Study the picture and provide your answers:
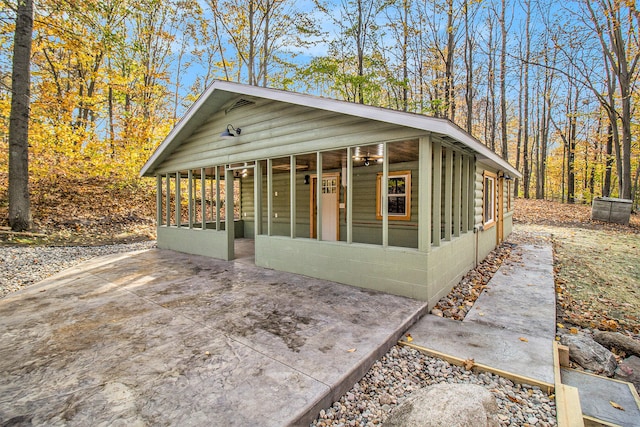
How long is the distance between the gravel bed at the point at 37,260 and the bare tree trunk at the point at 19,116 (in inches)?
59.9

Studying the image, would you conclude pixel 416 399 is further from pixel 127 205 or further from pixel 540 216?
pixel 540 216

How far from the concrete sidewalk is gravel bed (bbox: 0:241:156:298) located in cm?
641

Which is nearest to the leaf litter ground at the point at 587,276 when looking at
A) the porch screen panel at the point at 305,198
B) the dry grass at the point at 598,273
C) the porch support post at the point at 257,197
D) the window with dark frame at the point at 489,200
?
the dry grass at the point at 598,273

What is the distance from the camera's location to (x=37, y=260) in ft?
21.9

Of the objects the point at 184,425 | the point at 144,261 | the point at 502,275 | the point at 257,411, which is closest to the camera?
the point at 184,425

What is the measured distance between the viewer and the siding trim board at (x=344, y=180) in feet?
14.3

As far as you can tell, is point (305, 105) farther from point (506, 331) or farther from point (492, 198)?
point (492, 198)

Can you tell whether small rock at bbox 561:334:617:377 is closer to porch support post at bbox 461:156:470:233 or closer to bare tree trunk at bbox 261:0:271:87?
porch support post at bbox 461:156:470:233

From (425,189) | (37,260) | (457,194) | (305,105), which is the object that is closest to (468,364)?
(425,189)

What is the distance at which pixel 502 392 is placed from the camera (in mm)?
2439

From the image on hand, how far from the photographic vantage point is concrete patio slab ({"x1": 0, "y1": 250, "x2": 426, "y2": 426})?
2.07 meters

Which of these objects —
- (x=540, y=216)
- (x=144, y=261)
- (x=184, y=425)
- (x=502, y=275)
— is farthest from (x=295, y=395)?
(x=540, y=216)

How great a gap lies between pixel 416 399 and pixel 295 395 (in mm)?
835

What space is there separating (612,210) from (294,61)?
51.6 ft
